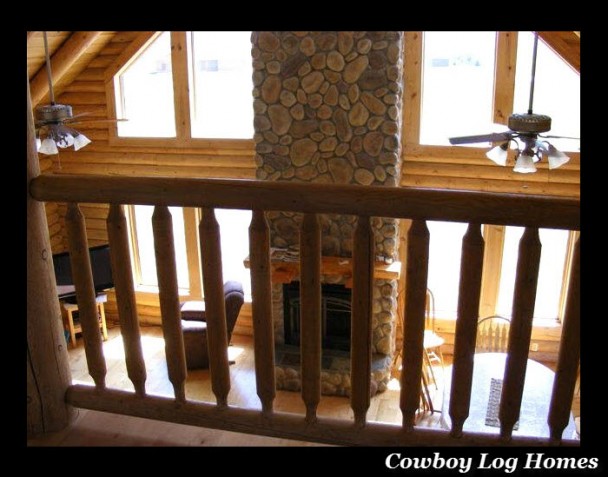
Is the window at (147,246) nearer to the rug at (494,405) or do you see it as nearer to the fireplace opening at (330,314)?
the fireplace opening at (330,314)

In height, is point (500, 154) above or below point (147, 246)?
above

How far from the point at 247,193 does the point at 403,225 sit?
17.2ft

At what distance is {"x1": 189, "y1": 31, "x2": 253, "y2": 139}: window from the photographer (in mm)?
6695

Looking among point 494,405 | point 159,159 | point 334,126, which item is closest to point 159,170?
point 159,159

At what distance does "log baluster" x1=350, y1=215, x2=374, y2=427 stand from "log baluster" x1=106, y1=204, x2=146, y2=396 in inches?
24.2

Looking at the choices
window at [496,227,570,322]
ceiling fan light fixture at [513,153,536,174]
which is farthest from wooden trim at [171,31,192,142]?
ceiling fan light fixture at [513,153,536,174]

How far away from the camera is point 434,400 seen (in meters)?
5.98

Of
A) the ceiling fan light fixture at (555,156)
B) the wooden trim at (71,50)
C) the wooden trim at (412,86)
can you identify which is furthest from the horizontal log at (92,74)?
the ceiling fan light fixture at (555,156)

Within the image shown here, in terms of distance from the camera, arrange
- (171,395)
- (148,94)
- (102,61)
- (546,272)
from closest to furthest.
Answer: (171,395)
(546,272)
(102,61)
(148,94)

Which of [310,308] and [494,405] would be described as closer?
[310,308]

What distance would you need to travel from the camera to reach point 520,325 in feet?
4.73

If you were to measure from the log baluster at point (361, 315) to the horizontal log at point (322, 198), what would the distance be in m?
0.07

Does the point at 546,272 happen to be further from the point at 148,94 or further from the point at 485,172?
the point at 148,94

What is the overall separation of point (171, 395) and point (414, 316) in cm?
104
